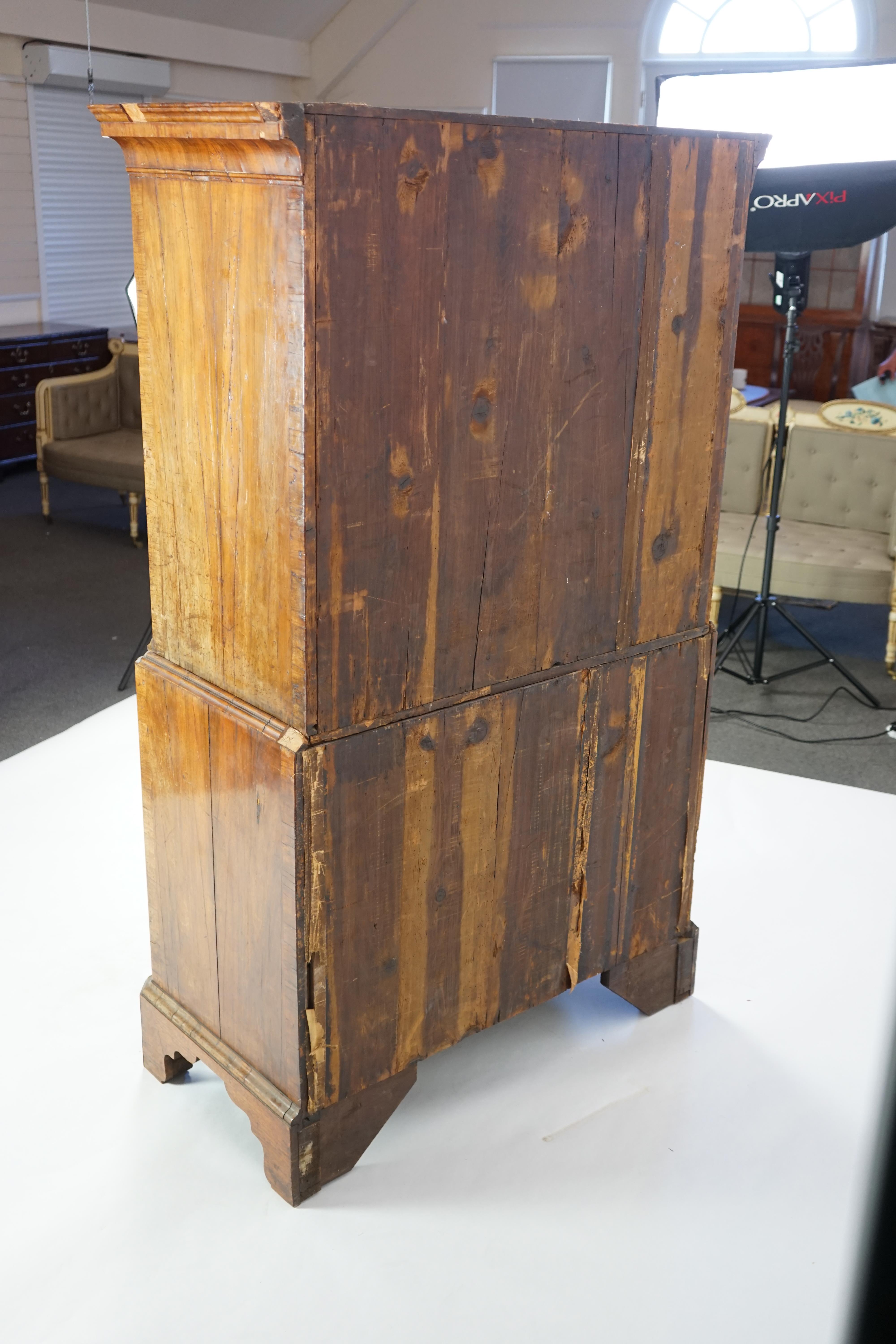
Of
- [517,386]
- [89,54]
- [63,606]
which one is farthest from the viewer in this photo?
[89,54]

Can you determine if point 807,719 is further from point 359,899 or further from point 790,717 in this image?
point 359,899

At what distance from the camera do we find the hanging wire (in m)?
7.61

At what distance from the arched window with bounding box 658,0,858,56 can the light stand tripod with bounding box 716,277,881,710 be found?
5.54 meters

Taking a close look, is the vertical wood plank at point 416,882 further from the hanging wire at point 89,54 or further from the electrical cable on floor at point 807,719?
the hanging wire at point 89,54

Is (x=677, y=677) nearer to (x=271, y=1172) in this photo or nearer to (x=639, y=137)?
(x=639, y=137)

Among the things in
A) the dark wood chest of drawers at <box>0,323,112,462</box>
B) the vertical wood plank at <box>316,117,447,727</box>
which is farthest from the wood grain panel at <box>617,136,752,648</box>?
the dark wood chest of drawers at <box>0,323,112,462</box>

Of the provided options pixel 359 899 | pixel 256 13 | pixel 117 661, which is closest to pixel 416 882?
pixel 359 899

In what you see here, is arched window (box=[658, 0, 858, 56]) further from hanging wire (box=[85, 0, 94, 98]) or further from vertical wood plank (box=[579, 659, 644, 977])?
vertical wood plank (box=[579, 659, 644, 977])

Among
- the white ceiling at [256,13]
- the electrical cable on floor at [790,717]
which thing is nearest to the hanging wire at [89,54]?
the white ceiling at [256,13]

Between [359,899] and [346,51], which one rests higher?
[346,51]

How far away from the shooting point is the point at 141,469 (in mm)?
6004

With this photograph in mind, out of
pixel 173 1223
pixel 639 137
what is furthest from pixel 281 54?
pixel 173 1223

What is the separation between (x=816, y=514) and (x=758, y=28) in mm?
5799

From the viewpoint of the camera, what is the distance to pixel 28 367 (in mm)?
7340
